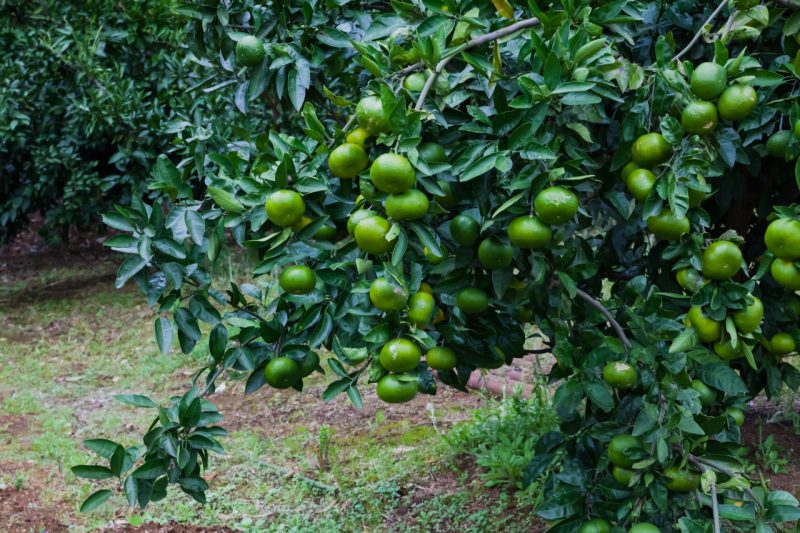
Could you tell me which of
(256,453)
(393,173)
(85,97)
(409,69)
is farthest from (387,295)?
(85,97)

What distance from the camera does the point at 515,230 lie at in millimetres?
1484

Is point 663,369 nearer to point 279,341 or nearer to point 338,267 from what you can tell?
point 338,267

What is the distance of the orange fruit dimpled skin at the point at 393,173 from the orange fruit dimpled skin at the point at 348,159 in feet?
0.53

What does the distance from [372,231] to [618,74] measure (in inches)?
23.6

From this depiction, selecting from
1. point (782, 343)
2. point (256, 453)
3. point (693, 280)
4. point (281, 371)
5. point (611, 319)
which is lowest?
point (256, 453)

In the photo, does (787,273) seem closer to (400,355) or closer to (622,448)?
(622,448)

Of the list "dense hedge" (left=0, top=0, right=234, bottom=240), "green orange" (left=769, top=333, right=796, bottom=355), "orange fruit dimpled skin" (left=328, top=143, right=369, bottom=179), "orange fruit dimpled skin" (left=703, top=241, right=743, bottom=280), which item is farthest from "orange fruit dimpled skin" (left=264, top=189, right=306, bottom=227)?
"dense hedge" (left=0, top=0, right=234, bottom=240)

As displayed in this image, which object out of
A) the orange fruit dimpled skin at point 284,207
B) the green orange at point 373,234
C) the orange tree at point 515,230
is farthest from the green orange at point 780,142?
the orange fruit dimpled skin at point 284,207

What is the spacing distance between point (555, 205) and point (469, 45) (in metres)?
0.34

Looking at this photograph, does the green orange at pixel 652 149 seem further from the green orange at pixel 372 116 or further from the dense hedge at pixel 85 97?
the dense hedge at pixel 85 97

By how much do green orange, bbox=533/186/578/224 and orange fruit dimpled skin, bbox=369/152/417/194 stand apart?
0.76 ft

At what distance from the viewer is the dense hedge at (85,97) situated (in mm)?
5824

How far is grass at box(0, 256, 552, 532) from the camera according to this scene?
10.3 feet

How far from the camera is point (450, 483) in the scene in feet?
10.7
